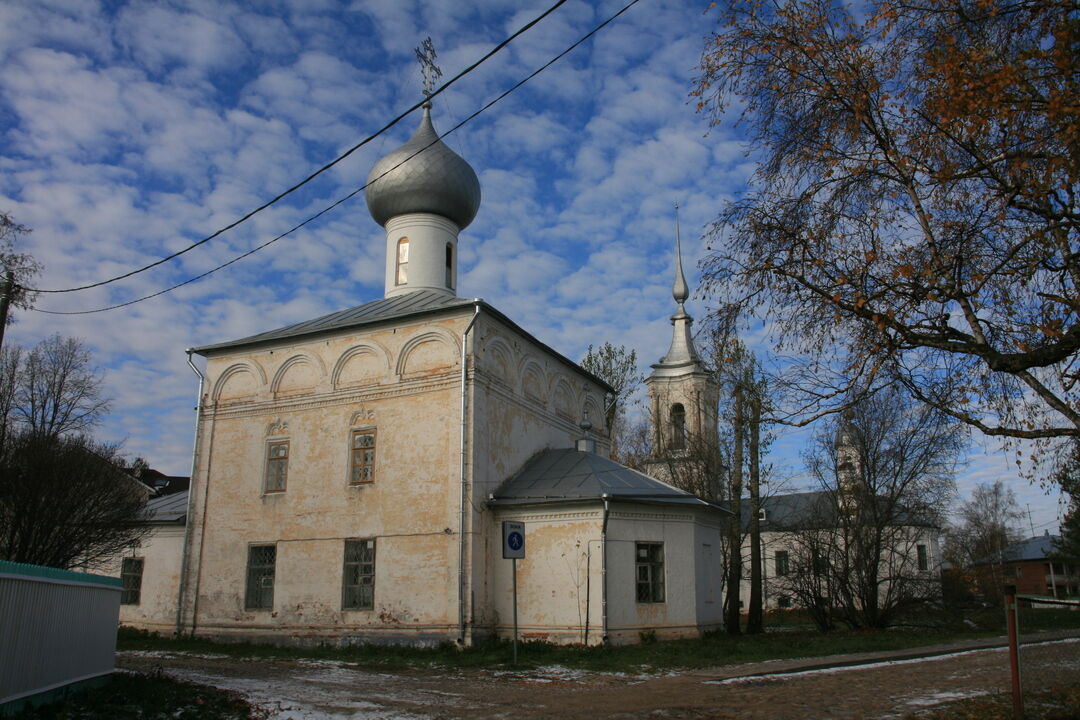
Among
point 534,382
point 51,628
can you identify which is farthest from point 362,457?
point 51,628

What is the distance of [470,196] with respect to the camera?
853 inches

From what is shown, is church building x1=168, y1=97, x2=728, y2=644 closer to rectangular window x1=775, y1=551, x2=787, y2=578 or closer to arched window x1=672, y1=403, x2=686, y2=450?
rectangular window x1=775, y1=551, x2=787, y2=578

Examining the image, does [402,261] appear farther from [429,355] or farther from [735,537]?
[735,537]

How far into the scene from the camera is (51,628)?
25.5 feet

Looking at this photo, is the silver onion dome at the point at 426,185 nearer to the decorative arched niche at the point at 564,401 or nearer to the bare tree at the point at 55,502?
the decorative arched niche at the point at 564,401

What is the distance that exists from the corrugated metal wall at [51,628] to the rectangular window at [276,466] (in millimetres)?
9047

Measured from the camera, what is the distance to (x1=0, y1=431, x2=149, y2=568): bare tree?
562 inches

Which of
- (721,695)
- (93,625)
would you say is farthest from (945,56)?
(93,625)

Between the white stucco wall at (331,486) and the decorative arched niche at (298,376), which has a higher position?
the decorative arched niche at (298,376)

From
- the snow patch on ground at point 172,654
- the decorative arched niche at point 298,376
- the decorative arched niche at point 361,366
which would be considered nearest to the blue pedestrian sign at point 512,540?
the snow patch on ground at point 172,654

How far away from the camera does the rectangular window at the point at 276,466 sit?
18.6 m

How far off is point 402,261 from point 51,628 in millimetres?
14713

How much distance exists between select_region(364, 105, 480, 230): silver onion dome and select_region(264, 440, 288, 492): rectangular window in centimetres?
670

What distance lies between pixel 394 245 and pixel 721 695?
607 inches
